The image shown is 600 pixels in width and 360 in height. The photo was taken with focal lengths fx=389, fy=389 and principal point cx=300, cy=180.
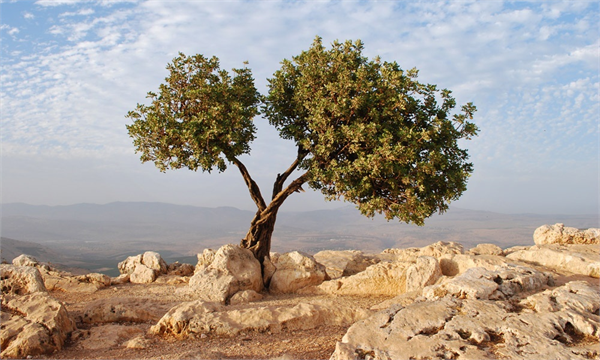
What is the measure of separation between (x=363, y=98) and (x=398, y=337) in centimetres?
967

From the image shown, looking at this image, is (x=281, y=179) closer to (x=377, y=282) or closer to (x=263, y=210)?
(x=263, y=210)

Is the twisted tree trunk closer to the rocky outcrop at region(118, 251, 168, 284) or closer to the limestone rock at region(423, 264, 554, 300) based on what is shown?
the rocky outcrop at region(118, 251, 168, 284)

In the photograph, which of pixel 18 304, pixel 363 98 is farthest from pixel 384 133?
pixel 18 304

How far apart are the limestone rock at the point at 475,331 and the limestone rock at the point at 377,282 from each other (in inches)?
260

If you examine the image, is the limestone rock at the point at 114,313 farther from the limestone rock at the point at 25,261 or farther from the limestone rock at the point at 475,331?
the limestone rock at the point at 25,261

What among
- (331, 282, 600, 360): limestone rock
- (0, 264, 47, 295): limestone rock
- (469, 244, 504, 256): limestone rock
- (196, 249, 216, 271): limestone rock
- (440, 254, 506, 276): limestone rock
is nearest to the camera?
(331, 282, 600, 360): limestone rock

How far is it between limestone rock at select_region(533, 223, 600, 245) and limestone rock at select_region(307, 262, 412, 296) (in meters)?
8.76

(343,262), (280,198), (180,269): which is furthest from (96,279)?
(343,262)

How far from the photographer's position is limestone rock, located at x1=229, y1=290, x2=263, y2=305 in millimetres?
14102

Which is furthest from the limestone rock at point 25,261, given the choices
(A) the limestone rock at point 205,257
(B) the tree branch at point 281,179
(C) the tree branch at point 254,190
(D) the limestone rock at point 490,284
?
(D) the limestone rock at point 490,284

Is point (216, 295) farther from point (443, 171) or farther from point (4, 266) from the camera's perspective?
point (443, 171)

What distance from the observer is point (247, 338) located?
8.87 m

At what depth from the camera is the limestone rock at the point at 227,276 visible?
14453 mm

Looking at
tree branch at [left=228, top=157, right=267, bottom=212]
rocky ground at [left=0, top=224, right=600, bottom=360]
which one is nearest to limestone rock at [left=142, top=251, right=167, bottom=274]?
rocky ground at [left=0, top=224, right=600, bottom=360]
